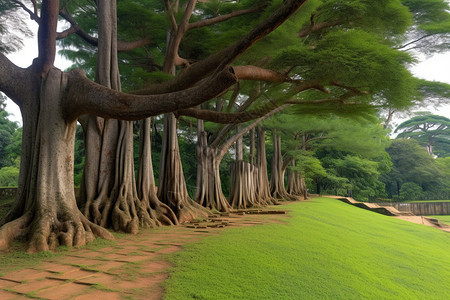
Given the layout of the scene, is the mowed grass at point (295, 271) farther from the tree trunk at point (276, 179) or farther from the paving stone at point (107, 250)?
the tree trunk at point (276, 179)

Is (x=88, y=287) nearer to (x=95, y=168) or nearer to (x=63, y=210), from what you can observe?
(x=63, y=210)

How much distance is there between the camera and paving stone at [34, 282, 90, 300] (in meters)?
2.40

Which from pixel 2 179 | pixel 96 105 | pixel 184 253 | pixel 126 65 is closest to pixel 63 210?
pixel 96 105

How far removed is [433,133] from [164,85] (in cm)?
4234

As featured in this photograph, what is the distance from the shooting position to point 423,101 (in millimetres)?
9984

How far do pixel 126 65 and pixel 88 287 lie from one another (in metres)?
9.51

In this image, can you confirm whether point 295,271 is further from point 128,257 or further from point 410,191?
point 410,191

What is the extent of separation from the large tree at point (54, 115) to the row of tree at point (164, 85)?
0.02 m

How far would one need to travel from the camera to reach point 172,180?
8.32 meters

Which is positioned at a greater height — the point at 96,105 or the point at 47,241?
the point at 96,105

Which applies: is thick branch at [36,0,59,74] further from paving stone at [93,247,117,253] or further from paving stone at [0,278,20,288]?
paving stone at [0,278,20,288]

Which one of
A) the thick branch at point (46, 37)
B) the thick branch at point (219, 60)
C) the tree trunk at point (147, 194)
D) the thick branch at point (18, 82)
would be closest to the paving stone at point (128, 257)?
the thick branch at point (219, 60)

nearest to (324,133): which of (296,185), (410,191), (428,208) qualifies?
(296,185)

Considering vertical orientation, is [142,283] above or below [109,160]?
below
